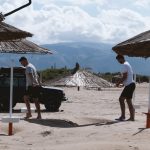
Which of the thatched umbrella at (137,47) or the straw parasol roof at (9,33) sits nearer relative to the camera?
the straw parasol roof at (9,33)

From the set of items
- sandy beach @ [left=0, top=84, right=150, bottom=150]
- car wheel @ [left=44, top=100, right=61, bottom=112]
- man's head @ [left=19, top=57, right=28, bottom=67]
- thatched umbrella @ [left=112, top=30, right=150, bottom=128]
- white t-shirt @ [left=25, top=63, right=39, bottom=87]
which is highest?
thatched umbrella @ [left=112, top=30, right=150, bottom=128]

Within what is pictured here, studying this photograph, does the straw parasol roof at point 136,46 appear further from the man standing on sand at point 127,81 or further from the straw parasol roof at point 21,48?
the straw parasol roof at point 21,48

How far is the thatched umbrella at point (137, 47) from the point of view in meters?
13.2

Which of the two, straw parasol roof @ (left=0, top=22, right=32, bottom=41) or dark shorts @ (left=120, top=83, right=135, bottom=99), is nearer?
straw parasol roof @ (left=0, top=22, right=32, bottom=41)

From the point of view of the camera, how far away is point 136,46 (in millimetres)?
13719

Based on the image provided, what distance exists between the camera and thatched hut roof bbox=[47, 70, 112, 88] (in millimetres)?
39406

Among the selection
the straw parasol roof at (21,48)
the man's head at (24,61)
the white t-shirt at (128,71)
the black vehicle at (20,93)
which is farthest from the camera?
the black vehicle at (20,93)

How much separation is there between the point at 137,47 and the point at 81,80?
25.8 meters

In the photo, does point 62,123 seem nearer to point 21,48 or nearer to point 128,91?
point 128,91

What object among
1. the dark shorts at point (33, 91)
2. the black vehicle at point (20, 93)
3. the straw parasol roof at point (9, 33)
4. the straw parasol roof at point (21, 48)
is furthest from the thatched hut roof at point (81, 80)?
the straw parasol roof at point (9, 33)

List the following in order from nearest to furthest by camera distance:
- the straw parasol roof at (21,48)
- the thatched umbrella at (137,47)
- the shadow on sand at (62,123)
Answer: the thatched umbrella at (137,47) → the shadow on sand at (62,123) → the straw parasol roof at (21,48)

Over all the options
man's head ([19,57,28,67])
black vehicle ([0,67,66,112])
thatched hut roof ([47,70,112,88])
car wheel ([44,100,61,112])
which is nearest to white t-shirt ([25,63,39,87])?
man's head ([19,57,28,67])

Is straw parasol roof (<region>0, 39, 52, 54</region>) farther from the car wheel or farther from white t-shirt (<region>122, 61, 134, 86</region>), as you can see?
white t-shirt (<region>122, 61, 134, 86</region>)

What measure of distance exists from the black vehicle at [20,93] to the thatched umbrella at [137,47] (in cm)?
597
